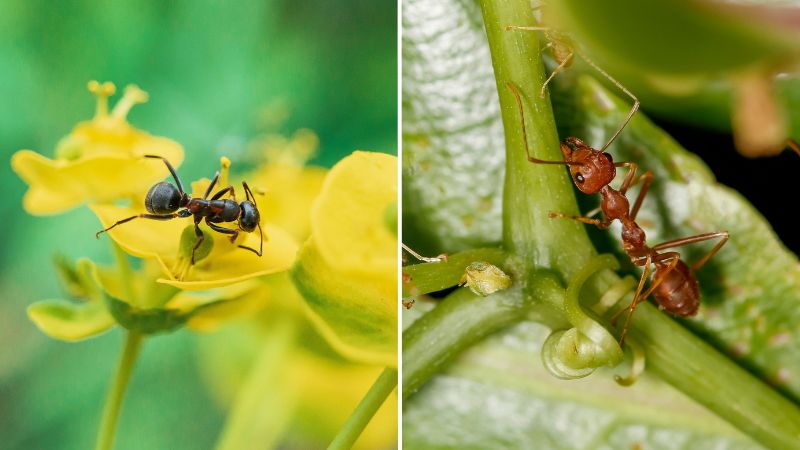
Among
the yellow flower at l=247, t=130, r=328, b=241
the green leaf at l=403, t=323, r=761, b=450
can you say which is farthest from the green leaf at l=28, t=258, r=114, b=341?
the green leaf at l=403, t=323, r=761, b=450

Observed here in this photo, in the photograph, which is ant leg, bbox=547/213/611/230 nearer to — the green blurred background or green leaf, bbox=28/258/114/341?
the green blurred background

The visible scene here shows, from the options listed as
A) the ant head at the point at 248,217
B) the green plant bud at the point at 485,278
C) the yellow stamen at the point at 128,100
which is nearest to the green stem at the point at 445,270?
the green plant bud at the point at 485,278

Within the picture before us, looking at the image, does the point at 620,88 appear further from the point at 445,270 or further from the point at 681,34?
the point at 681,34

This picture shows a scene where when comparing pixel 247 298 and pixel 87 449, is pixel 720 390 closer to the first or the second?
pixel 247 298

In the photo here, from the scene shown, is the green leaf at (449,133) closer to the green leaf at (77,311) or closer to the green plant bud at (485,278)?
the green plant bud at (485,278)

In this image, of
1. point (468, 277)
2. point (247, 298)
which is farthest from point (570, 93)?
point (247, 298)

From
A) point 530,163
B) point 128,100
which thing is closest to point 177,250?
point 128,100

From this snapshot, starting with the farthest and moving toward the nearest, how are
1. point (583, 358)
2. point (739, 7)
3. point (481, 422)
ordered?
1. point (481, 422)
2. point (583, 358)
3. point (739, 7)
